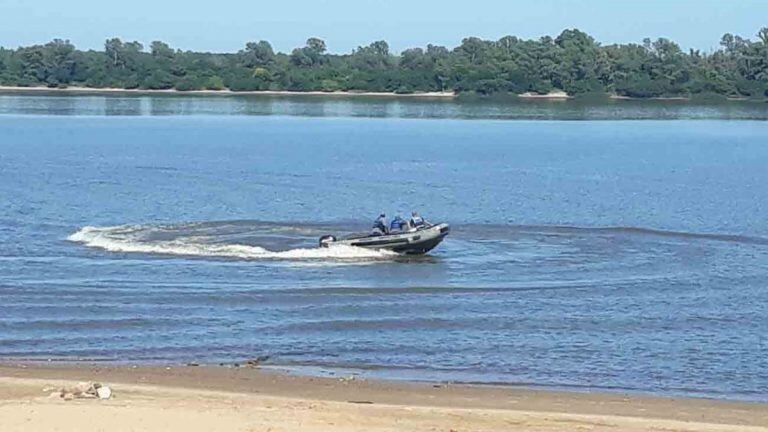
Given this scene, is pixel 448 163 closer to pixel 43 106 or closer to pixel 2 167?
pixel 2 167

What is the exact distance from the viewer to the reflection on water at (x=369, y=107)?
136 meters

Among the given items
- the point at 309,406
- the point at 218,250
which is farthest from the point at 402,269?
the point at 309,406

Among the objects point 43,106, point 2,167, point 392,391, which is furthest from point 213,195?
point 43,106

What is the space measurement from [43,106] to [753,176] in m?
101

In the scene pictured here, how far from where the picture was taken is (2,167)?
6512 cm

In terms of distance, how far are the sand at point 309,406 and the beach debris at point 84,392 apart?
0.45 ft

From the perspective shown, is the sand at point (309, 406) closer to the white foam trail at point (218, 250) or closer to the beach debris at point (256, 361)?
the beach debris at point (256, 361)

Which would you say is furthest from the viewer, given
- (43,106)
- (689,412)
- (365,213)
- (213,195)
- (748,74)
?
(748,74)

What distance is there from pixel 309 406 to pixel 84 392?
2929 millimetres

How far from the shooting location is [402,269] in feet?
114

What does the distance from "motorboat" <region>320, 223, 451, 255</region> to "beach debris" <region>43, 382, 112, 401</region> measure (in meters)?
18.0

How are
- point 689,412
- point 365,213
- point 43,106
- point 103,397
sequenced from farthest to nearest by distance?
point 43,106 → point 365,213 → point 689,412 → point 103,397

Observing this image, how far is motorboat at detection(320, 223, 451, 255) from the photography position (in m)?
36.4

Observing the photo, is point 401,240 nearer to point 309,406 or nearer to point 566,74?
point 309,406
